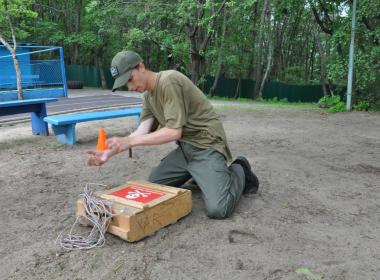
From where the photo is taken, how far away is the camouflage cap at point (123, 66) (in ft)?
11.2

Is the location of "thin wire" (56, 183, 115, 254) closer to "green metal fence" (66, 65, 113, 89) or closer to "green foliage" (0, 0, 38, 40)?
"green foliage" (0, 0, 38, 40)

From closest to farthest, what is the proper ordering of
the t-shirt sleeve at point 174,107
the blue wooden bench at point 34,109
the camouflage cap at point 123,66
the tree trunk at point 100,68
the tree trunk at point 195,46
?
the camouflage cap at point 123,66 → the t-shirt sleeve at point 174,107 → the blue wooden bench at point 34,109 → the tree trunk at point 195,46 → the tree trunk at point 100,68

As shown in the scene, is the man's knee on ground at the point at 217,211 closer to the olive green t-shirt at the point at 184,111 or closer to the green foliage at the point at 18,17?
the olive green t-shirt at the point at 184,111

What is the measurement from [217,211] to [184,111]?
3.16ft

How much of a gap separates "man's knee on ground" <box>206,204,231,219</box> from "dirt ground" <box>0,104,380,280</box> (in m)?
0.07

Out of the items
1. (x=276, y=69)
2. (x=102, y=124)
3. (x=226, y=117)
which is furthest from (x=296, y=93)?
(x=102, y=124)

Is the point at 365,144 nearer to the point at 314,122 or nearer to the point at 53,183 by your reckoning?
the point at 314,122

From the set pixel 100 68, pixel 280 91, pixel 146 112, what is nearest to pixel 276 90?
pixel 280 91

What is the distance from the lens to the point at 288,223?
3658mm

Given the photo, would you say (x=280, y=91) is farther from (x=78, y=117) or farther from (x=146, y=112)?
(x=146, y=112)

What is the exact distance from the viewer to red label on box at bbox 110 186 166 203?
348 centimetres

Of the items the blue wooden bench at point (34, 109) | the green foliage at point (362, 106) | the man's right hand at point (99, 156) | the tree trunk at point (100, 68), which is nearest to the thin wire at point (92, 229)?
the man's right hand at point (99, 156)

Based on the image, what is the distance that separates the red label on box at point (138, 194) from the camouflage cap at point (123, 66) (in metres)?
0.94

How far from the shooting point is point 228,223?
3.62 metres
